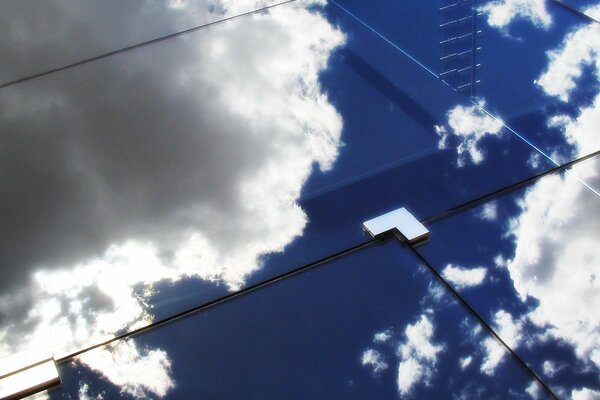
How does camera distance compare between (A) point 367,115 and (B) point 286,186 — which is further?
(A) point 367,115

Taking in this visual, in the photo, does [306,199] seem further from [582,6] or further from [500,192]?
[582,6]

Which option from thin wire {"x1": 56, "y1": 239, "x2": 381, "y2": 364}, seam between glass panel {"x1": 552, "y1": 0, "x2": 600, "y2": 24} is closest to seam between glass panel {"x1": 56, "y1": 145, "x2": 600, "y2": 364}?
thin wire {"x1": 56, "y1": 239, "x2": 381, "y2": 364}

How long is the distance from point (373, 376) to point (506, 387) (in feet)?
0.81

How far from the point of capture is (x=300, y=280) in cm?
176

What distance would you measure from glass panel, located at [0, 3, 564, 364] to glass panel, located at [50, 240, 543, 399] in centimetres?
8

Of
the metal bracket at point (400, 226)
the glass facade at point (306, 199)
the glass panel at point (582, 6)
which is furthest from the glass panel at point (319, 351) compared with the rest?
the glass panel at point (582, 6)

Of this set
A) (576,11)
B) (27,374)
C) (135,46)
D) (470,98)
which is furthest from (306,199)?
(576,11)

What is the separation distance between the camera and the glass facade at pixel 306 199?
159cm

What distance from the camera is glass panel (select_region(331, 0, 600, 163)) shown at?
7.19 feet

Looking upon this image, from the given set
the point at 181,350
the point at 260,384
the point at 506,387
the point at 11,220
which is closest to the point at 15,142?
the point at 11,220

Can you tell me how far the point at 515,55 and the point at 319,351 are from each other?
1.30m

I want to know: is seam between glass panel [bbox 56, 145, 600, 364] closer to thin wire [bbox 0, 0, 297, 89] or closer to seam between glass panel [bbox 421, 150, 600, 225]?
seam between glass panel [bbox 421, 150, 600, 225]

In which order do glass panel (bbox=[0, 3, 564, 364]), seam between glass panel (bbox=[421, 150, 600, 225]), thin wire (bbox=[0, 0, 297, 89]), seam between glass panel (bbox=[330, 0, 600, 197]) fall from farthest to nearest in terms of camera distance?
thin wire (bbox=[0, 0, 297, 89]), seam between glass panel (bbox=[330, 0, 600, 197]), seam between glass panel (bbox=[421, 150, 600, 225]), glass panel (bbox=[0, 3, 564, 364])

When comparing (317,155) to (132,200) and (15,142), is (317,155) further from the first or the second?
(15,142)
